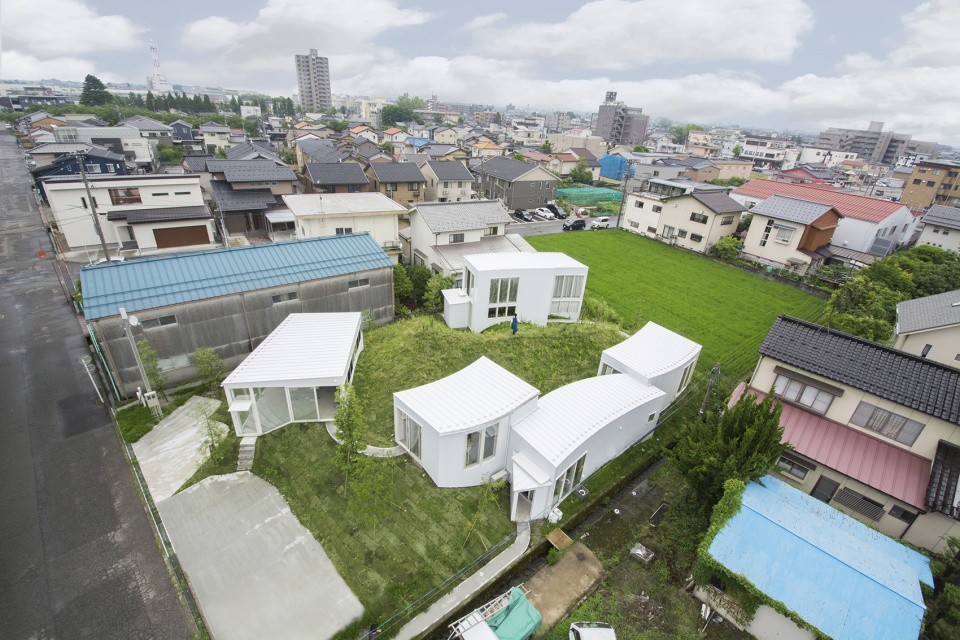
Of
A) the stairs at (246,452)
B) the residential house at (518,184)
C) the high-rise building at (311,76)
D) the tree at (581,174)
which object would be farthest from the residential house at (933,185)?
the high-rise building at (311,76)

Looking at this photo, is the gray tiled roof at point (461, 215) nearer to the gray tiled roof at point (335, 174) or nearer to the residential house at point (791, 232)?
the gray tiled roof at point (335, 174)

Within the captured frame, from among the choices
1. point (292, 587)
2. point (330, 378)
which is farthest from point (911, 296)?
point (292, 587)

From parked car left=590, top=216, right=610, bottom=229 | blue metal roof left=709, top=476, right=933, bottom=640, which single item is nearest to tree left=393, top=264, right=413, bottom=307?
blue metal roof left=709, top=476, right=933, bottom=640

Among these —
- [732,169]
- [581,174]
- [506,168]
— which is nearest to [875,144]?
[732,169]

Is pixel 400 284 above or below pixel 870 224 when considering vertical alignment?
below

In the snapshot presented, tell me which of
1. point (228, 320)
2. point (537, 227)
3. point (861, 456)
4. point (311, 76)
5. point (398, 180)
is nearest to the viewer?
point (861, 456)

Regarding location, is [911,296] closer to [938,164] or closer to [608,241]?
[608,241]

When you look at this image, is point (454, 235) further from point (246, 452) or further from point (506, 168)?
point (506, 168)
